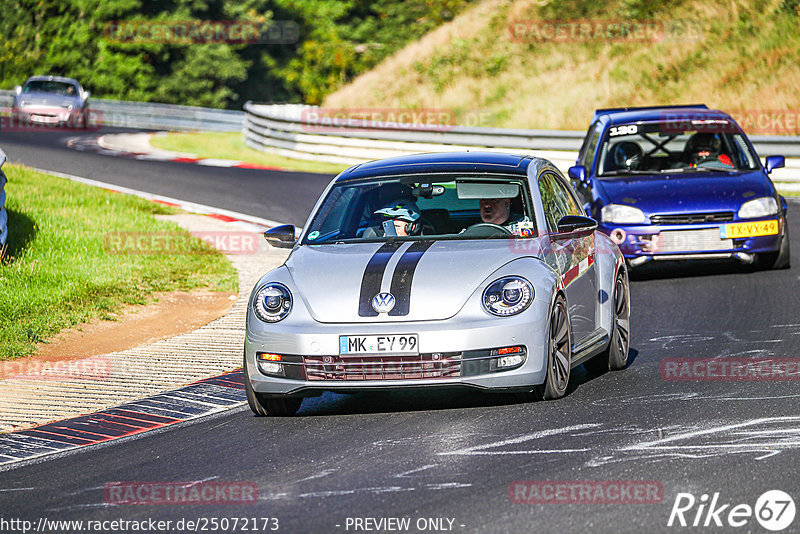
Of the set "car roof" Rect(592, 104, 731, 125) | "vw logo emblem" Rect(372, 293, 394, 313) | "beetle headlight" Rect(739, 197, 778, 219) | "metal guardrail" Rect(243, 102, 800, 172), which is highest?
"vw logo emblem" Rect(372, 293, 394, 313)

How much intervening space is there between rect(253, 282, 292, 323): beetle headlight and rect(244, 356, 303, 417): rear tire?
12.2 inches

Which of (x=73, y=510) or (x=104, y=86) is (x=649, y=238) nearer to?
(x=73, y=510)

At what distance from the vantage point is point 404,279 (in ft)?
24.1

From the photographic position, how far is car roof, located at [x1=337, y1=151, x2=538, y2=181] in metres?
8.54

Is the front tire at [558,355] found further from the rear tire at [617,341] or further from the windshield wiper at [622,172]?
the windshield wiper at [622,172]

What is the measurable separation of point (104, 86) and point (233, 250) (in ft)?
151

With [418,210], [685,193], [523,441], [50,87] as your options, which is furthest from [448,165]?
[50,87]

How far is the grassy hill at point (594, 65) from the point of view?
99.0 ft

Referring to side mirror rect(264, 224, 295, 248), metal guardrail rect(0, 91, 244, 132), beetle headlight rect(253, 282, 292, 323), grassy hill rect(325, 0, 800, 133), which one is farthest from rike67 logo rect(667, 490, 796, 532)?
metal guardrail rect(0, 91, 244, 132)

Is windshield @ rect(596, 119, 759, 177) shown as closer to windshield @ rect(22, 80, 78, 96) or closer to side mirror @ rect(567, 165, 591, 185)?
side mirror @ rect(567, 165, 591, 185)

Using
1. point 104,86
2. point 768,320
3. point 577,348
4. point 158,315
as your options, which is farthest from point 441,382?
point 104,86

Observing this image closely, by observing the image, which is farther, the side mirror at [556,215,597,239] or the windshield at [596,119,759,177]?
the windshield at [596,119,759,177]

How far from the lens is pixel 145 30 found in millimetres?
59875

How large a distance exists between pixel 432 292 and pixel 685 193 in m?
6.26
